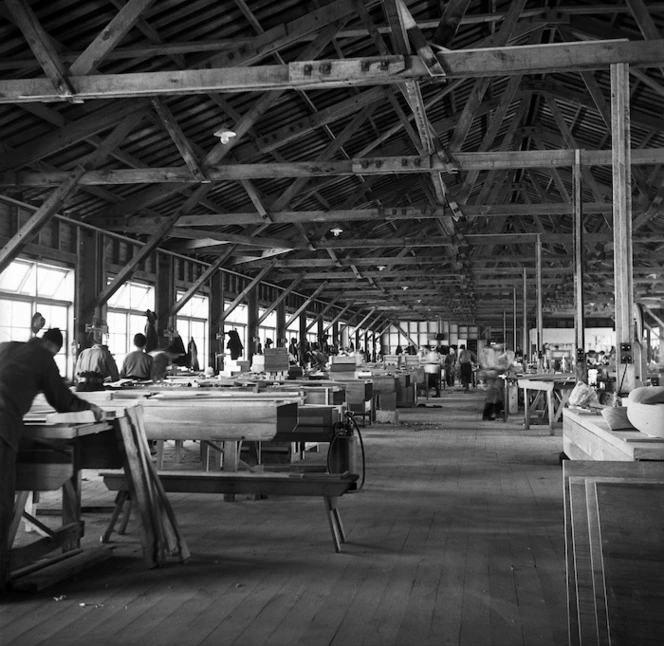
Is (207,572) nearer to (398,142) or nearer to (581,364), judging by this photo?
(581,364)

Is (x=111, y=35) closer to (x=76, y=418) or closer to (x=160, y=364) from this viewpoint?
(x=76, y=418)

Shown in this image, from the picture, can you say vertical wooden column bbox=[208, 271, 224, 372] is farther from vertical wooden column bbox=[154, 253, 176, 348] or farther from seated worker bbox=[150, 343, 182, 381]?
seated worker bbox=[150, 343, 182, 381]

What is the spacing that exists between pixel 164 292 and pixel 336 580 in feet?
42.0

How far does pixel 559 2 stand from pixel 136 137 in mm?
6248

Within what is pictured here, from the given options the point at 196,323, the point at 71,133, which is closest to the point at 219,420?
the point at 71,133

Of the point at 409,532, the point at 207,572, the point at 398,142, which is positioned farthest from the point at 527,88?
the point at 207,572

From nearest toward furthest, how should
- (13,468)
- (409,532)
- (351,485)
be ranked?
(13,468) → (351,485) → (409,532)

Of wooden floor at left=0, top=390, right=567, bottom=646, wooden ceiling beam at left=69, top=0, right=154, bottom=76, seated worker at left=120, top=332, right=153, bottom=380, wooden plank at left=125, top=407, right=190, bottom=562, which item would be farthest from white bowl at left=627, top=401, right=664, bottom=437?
seated worker at left=120, top=332, right=153, bottom=380

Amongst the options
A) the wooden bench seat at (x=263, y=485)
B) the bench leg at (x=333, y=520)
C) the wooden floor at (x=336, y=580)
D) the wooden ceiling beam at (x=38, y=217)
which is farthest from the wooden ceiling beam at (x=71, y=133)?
the bench leg at (x=333, y=520)

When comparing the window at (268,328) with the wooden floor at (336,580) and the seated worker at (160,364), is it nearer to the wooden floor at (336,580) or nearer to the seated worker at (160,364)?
the seated worker at (160,364)

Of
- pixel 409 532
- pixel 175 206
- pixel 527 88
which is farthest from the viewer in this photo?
pixel 175 206

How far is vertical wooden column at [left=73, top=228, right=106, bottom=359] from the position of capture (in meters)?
13.0

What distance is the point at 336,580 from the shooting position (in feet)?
14.1

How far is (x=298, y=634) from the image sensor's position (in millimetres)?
3459
